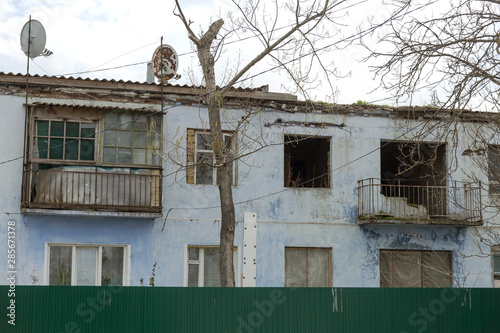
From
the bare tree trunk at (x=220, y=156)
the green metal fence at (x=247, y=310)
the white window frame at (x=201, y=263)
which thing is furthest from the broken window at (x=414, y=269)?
the bare tree trunk at (x=220, y=156)

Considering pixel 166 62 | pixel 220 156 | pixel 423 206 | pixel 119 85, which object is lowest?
pixel 423 206

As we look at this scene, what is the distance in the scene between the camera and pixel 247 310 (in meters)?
12.5

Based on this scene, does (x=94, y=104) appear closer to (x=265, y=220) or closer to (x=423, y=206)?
(x=265, y=220)

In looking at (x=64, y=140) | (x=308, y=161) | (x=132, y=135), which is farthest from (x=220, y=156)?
(x=308, y=161)

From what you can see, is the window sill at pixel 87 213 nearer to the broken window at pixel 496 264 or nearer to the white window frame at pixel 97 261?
the white window frame at pixel 97 261

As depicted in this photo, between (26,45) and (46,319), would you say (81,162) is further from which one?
(46,319)

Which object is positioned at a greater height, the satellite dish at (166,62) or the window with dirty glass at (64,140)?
the satellite dish at (166,62)

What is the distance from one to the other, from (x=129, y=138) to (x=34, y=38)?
336 centimetres

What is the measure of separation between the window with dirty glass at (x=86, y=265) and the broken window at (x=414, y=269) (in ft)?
22.2

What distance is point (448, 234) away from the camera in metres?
19.3

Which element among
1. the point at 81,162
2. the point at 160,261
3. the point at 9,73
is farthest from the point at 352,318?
the point at 9,73

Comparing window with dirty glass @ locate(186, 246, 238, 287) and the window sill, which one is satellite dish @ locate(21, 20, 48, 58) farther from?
window with dirty glass @ locate(186, 246, 238, 287)

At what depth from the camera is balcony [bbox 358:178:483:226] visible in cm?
1853

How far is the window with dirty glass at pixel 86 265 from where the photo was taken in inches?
678
